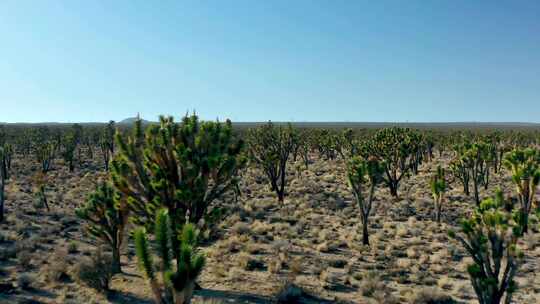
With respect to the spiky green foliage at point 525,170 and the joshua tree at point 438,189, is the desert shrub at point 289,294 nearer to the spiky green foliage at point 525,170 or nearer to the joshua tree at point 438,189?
the joshua tree at point 438,189

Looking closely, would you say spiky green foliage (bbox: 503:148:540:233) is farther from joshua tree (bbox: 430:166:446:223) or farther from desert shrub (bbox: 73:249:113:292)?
desert shrub (bbox: 73:249:113:292)

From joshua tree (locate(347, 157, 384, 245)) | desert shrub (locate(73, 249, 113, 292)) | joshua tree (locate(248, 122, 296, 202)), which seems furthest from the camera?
joshua tree (locate(248, 122, 296, 202))

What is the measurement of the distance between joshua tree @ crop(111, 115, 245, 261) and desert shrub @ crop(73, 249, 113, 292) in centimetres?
194

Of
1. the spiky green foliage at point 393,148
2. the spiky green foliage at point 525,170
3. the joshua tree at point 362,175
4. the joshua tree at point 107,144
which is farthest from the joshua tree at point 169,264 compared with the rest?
the joshua tree at point 107,144

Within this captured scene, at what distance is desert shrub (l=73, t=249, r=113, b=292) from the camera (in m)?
12.2

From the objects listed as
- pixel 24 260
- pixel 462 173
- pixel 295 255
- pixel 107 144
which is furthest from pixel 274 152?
pixel 107 144


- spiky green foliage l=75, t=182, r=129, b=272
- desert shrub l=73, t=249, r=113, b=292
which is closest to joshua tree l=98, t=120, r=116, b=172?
spiky green foliage l=75, t=182, r=129, b=272

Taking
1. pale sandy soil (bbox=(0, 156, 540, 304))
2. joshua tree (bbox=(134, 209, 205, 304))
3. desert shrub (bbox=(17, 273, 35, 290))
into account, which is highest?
joshua tree (bbox=(134, 209, 205, 304))

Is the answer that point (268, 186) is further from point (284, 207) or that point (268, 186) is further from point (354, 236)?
point (354, 236)

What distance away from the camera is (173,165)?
38.3 ft

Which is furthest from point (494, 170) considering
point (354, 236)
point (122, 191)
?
point (122, 191)

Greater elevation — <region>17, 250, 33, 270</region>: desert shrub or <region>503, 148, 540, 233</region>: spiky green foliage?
<region>503, 148, 540, 233</region>: spiky green foliage

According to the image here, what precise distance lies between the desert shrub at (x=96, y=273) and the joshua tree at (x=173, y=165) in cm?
194

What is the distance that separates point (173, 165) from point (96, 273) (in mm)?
4183
